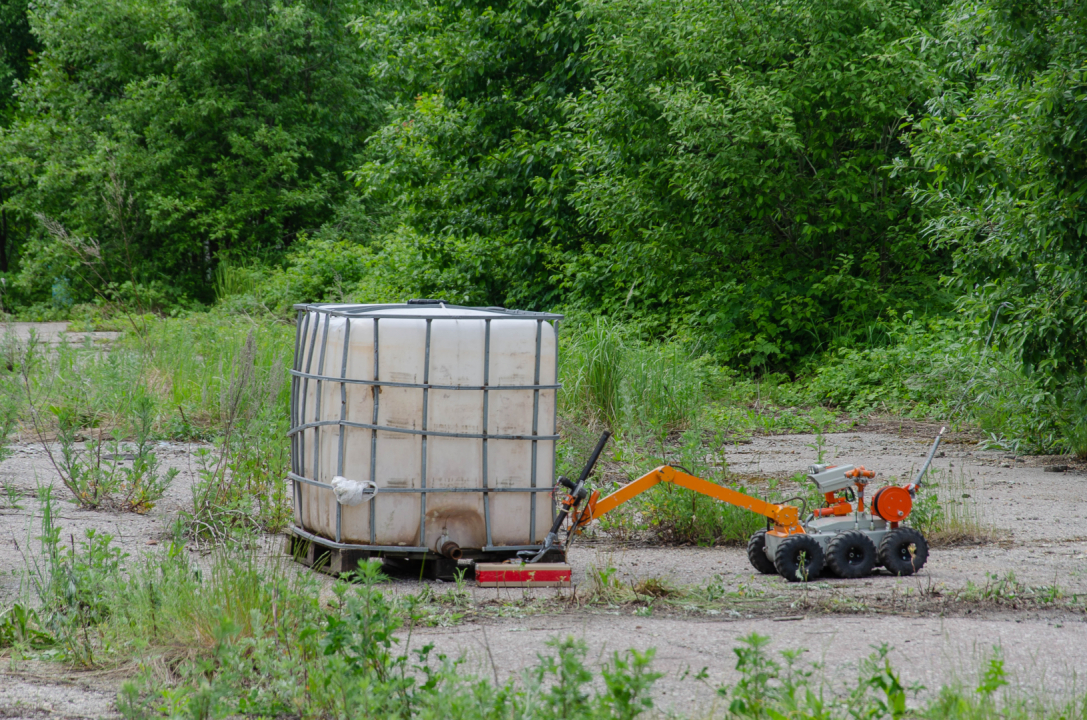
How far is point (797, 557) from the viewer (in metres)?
4.64

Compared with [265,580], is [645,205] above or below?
above

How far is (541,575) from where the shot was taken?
4.51 metres

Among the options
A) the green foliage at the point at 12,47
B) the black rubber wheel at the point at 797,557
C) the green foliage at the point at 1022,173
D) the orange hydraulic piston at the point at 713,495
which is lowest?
the black rubber wheel at the point at 797,557

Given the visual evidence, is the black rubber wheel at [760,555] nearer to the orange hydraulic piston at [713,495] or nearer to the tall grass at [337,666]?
the orange hydraulic piston at [713,495]

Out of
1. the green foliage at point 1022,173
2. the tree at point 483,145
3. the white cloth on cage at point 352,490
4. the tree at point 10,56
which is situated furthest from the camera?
the tree at point 10,56

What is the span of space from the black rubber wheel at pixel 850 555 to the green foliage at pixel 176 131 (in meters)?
20.6

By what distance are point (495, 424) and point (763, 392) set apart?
7360mm

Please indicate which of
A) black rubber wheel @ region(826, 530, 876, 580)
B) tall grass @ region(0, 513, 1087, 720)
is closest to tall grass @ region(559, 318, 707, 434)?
black rubber wheel @ region(826, 530, 876, 580)

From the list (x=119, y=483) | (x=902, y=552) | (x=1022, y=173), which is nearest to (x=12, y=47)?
(x=119, y=483)

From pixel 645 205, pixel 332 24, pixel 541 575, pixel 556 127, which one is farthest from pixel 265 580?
pixel 332 24

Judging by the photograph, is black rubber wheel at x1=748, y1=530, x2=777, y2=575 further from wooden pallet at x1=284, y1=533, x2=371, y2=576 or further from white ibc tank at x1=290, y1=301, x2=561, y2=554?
wooden pallet at x1=284, y1=533, x2=371, y2=576

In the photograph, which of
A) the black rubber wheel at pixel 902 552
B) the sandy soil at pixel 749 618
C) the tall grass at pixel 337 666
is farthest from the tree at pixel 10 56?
the black rubber wheel at pixel 902 552

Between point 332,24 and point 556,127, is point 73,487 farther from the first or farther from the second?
point 332,24

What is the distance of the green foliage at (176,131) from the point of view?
2289cm
